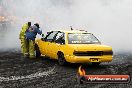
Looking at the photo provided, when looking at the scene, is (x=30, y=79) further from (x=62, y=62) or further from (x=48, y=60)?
(x=48, y=60)

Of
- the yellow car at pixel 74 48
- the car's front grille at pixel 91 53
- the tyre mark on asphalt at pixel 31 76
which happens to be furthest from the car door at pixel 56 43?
the tyre mark on asphalt at pixel 31 76

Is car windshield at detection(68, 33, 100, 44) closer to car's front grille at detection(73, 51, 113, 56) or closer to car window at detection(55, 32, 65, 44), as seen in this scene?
car window at detection(55, 32, 65, 44)

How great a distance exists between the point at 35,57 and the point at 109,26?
1287 cm

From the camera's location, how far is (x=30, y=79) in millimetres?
10703

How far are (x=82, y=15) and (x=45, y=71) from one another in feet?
61.5

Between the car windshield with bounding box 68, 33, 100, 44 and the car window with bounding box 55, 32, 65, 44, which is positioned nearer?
the car windshield with bounding box 68, 33, 100, 44

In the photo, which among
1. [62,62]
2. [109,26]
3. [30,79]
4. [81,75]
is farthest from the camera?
[109,26]

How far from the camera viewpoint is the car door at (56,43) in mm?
13945

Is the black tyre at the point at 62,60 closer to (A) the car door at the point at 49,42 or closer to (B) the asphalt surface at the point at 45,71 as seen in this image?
(B) the asphalt surface at the point at 45,71

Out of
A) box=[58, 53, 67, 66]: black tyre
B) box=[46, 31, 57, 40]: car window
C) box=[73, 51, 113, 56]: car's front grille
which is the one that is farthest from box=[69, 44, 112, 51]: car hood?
box=[46, 31, 57, 40]: car window

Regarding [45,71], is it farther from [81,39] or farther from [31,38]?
[31,38]

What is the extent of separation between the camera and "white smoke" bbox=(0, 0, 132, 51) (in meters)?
27.5

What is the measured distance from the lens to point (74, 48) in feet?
42.3

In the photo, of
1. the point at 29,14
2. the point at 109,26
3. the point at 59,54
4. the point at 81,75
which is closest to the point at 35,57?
the point at 59,54
